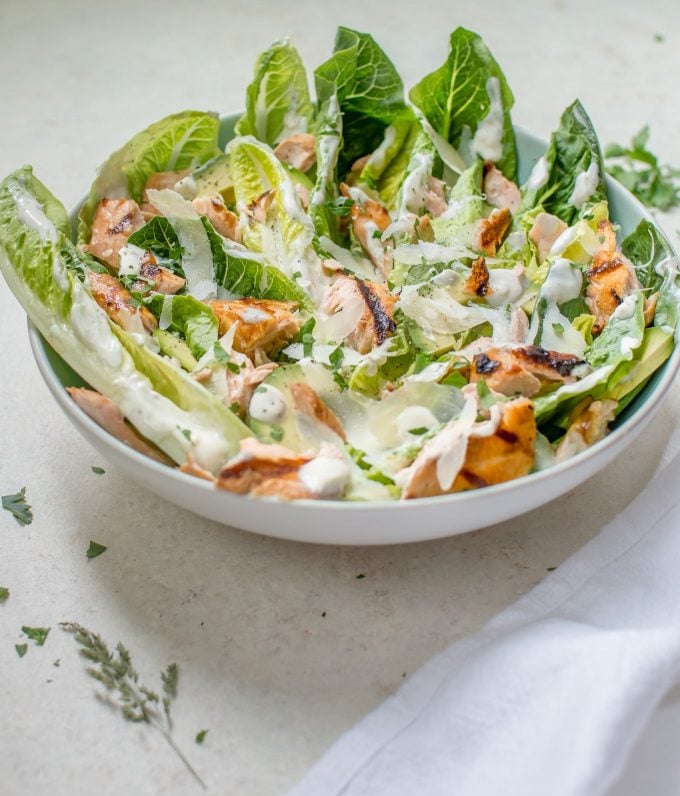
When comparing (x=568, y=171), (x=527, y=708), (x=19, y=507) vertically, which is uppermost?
(x=19, y=507)

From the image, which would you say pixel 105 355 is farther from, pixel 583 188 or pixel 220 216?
pixel 583 188

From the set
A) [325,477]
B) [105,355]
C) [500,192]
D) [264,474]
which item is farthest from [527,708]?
[500,192]

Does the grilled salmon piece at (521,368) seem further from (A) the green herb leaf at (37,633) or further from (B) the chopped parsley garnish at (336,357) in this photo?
(A) the green herb leaf at (37,633)

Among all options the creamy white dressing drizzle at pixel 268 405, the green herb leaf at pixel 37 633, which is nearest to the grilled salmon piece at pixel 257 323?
the creamy white dressing drizzle at pixel 268 405

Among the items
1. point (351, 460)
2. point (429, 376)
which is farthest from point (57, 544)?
point (429, 376)

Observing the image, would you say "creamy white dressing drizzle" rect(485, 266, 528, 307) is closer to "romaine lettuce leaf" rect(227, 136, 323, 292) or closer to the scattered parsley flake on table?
"romaine lettuce leaf" rect(227, 136, 323, 292)

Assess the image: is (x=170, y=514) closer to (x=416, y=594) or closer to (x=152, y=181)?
(x=416, y=594)
